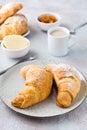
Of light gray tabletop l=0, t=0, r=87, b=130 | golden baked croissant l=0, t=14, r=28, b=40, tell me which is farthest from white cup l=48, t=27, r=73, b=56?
golden baked croissant l=0, t=14, r=28, b=40

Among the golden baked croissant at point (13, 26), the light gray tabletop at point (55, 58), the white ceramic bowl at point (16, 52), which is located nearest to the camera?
the light gray tabletop at point (55, 58)

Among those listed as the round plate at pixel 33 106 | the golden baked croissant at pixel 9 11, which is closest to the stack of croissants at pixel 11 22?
the golden baked croissant at pixel 9 11

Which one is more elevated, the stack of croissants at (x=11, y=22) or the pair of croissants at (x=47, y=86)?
the pair of croissants at (x=47, y=86)

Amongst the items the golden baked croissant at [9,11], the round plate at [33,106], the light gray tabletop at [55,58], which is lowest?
the light gray tabletop at [55,58]

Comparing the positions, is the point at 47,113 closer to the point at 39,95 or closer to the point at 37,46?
the point at 39,95

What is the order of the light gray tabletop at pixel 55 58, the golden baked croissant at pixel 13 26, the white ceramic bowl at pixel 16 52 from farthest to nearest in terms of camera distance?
the golden baked croissant at pixel 13 26
the white ceramic bowl at pixel 16 52
the light gray tabletop at pixel 55 58

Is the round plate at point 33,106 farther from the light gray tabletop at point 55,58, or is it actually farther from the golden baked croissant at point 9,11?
the golden baked croissant at point 9,11

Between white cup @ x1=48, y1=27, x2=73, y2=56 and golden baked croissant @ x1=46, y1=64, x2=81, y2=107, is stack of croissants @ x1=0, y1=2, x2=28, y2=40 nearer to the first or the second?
white cup @ x1=48, y1=27, x2=73, y2=56
